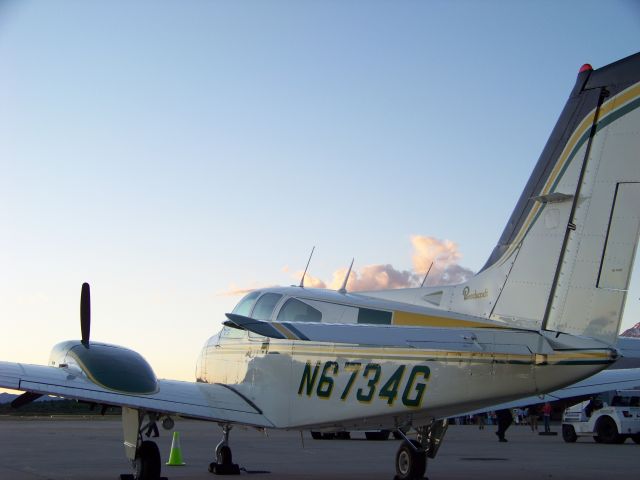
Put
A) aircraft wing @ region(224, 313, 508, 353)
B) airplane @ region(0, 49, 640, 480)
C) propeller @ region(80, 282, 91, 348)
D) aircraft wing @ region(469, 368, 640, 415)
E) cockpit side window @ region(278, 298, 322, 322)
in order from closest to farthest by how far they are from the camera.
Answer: airplane @ region(0, 49, 640, 480) → aircraft wing @ region(224, 313, 508, 353) → cockpit side window @ region(278, 298, 322, 322) → aircraft wing @ region(469, 368, 640, 415) → propeller @ region(80, 282, 91, 348)

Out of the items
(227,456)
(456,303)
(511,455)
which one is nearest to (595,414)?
(511,455)

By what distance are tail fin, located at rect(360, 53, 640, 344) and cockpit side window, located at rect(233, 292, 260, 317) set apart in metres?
4.38

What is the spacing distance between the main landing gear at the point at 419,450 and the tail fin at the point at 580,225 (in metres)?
2.21

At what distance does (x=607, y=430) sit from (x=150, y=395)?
20.9 m

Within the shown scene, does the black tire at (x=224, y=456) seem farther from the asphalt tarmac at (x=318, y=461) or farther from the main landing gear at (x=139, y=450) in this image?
the main landing gear at (x=139, y=450)

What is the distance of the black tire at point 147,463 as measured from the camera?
12898mm

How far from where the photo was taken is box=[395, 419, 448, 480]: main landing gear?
1211cm

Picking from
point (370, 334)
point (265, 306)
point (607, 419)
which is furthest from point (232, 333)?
point (607, 419)

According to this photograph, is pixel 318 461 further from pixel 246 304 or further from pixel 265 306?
pixel 265 306

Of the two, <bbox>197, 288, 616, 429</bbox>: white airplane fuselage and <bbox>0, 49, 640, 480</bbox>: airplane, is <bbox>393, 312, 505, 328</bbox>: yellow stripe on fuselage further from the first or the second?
<bbox>197, 288, 616, 429</bbox>: white airplane fuselage

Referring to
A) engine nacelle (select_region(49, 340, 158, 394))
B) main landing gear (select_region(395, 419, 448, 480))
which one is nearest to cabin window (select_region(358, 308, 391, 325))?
main landing gear (select_region(395, 419, 448, 480))

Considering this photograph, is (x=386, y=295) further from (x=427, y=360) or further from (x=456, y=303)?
(x=427, y=360)

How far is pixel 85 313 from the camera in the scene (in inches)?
574

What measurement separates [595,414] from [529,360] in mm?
21031
